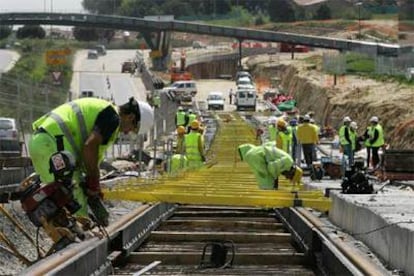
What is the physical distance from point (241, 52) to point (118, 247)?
148m

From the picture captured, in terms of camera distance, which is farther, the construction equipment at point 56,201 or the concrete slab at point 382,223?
the concrete slab at point 382,223

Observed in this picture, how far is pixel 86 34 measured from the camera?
176m

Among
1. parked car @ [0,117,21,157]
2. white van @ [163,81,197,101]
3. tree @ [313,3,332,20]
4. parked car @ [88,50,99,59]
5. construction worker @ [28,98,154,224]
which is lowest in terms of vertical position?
white van @ [163,81,197,101]

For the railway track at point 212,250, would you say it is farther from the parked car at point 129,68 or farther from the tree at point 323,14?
A: the tree at point 323,14

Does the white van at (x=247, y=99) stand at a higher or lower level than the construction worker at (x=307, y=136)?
lower

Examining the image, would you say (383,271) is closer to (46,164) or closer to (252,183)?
(46,164)

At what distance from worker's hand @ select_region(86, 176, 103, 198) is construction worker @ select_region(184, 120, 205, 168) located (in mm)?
14636

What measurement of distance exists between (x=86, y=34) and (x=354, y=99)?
108 m

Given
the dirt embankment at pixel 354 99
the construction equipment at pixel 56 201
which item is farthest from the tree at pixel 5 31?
the construction equipment at pixel 56 201

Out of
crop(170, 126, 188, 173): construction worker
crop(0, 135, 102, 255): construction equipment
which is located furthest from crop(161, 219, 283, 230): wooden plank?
crop(170, 126, 188, 173): construction worker

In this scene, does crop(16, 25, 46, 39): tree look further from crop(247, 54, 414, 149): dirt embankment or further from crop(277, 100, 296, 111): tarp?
crop(277, 100, 296, 111): tarp

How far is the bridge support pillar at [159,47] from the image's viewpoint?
144750mm

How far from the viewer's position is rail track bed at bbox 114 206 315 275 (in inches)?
479

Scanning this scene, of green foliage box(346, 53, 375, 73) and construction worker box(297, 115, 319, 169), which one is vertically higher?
construction worker box(297, 115, 319, 169)
